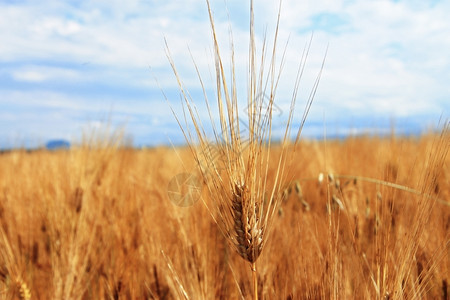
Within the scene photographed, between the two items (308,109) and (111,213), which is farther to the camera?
(111,213)

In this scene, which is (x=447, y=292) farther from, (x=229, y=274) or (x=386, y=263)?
(x=229, y=274)

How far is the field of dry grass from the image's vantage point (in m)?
1.13

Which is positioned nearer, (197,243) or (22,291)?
(197,243)

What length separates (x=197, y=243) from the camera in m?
1.65

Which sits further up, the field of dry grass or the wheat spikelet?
the field of dry grass

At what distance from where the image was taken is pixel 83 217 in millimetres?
2256

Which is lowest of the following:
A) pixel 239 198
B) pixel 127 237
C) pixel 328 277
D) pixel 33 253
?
pixel 33 253

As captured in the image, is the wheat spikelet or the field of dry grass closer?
the field of dry grass

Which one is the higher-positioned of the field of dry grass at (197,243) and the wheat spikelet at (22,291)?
the field of dry grass at (197,243)

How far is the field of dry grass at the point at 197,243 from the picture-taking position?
1134mm

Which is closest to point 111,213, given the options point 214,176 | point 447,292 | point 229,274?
point 229,274

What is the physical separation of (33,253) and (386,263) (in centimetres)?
241

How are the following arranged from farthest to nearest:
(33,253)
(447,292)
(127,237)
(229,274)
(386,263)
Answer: (33,253) < (127,237) < (229,274) < (447,292) < (386,263)

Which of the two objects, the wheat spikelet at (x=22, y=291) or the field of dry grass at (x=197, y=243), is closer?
the field of dry grass at (x=197, y=243)
